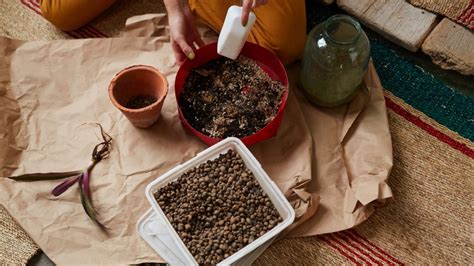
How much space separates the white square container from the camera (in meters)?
1.02

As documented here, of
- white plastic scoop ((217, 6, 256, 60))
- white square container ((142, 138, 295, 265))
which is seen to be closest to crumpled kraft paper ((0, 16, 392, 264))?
white square container ((142, 138, 295, 265))

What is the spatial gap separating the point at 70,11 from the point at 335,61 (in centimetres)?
69

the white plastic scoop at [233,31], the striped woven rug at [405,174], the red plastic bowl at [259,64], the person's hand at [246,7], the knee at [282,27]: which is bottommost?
the striped woven rug at [405,174]

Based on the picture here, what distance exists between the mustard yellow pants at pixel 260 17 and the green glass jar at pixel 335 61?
0.06 metres

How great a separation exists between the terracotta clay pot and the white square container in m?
0.15

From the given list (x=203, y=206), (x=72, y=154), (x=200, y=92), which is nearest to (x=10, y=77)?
(x=72, y=154)

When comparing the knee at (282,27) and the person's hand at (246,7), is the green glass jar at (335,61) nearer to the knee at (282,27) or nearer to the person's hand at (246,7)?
the knee at (282,27)

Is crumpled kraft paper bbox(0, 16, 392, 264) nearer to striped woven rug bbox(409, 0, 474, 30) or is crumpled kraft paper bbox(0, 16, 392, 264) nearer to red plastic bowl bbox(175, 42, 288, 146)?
red plastic bowl bbox(175, 42, 288, 146)

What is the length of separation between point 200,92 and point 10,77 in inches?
19.1

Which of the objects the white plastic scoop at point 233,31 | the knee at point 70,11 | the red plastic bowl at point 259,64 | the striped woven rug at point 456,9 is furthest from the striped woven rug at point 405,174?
the white plastic scoop at point 233,31

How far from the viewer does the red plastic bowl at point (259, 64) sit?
1.13 metres

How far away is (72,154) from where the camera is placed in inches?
46.8

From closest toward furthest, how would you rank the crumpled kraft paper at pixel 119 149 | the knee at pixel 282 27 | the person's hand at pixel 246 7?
the person's hand at pixel 246 7
the crumpled kraft paper at pixel 119 149
the knee at pixel 282 27

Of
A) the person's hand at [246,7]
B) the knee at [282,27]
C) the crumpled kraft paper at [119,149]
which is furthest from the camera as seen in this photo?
the knee at [282,27]
